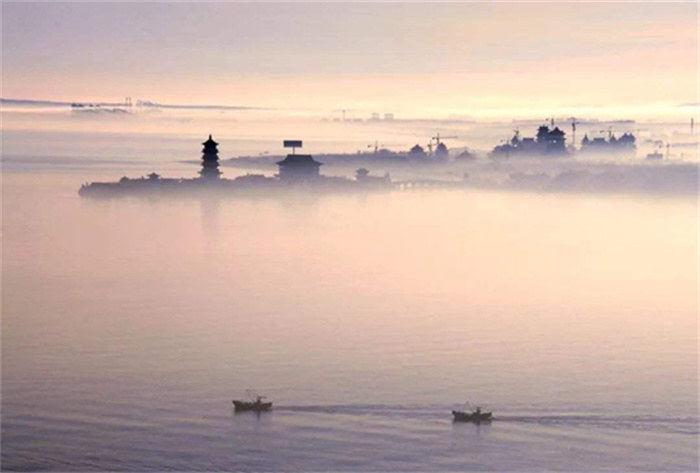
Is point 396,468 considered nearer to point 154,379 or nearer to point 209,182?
point 154,379

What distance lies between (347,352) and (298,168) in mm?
82980

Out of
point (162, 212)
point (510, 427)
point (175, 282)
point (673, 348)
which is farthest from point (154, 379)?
point (162, 212)

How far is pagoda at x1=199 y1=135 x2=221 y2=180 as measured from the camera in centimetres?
11086

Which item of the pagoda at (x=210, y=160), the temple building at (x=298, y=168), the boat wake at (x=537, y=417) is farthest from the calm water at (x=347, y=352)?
the temple building at (x=298, y=168)

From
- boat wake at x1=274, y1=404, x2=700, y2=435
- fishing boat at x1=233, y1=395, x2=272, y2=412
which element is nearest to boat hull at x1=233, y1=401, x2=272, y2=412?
fishing boat at x1=233, y1=395, x2=272, y2=412

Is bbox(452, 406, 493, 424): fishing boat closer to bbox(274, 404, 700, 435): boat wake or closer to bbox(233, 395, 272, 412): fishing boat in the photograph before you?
bbox(274, 404, 700, 435): boat wake

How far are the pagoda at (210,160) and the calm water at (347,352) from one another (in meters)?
24.3

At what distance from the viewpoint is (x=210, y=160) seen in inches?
4503

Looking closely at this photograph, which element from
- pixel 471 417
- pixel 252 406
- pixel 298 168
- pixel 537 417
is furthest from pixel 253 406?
pixel 298 168

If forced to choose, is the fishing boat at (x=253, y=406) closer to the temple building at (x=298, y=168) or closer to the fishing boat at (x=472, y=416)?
the fishing boat at (x=472, y=416)

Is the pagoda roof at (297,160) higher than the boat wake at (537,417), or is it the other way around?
the pagoda roof at (297,160)

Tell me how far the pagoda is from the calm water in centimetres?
2434

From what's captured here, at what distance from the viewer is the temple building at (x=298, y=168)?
12112cm

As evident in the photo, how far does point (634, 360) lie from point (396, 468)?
1515 centimetres
